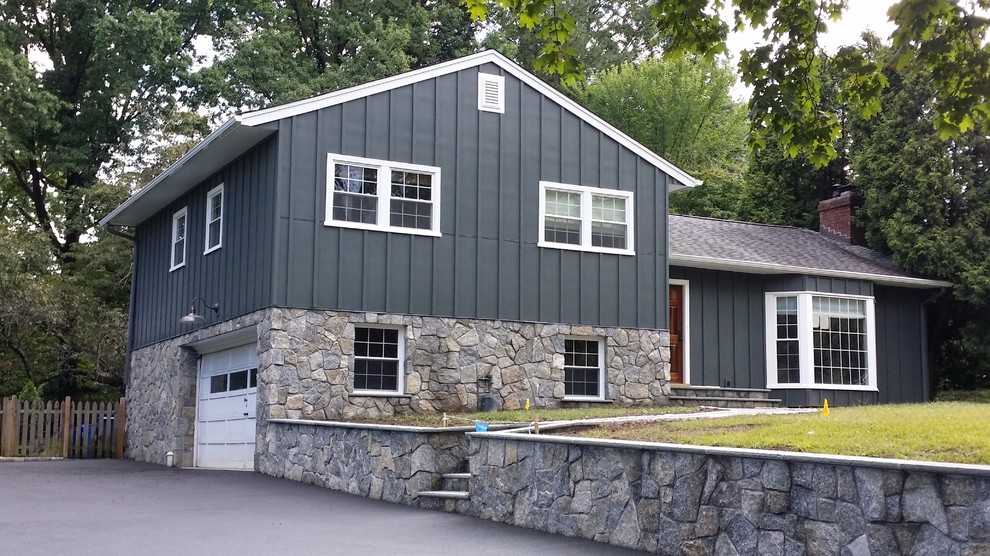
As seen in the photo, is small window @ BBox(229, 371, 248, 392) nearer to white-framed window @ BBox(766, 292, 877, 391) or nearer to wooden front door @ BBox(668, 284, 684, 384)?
wooden front door @ BBox(668, 284, 684, 384)

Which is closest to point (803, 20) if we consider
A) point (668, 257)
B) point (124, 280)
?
point (668, 257)

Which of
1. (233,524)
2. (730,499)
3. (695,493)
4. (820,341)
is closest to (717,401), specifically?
(820,341)

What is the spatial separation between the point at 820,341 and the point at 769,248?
2.42 m

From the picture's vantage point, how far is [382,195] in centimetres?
1653

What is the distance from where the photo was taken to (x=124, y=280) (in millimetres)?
27438

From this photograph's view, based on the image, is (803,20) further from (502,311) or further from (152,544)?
(502,311)

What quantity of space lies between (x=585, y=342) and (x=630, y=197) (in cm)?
262

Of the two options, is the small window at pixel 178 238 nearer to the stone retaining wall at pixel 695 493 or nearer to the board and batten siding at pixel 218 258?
the board and batten siding at pixel 218 258

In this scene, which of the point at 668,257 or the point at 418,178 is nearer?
Result: the point at 418,178

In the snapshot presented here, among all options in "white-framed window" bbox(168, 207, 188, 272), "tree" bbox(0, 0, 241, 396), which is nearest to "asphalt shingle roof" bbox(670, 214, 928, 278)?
"white-framed window" bbox(168, 207, 188, 272)

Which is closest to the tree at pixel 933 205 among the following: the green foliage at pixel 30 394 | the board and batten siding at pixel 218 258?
the board and batten siding at pixel 218 258

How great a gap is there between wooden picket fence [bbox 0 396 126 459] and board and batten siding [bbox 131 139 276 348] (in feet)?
5.60

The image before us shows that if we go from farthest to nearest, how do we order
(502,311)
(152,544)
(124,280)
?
(124,280), (502,311), (152,544)

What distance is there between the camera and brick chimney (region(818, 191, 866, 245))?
23844mm
